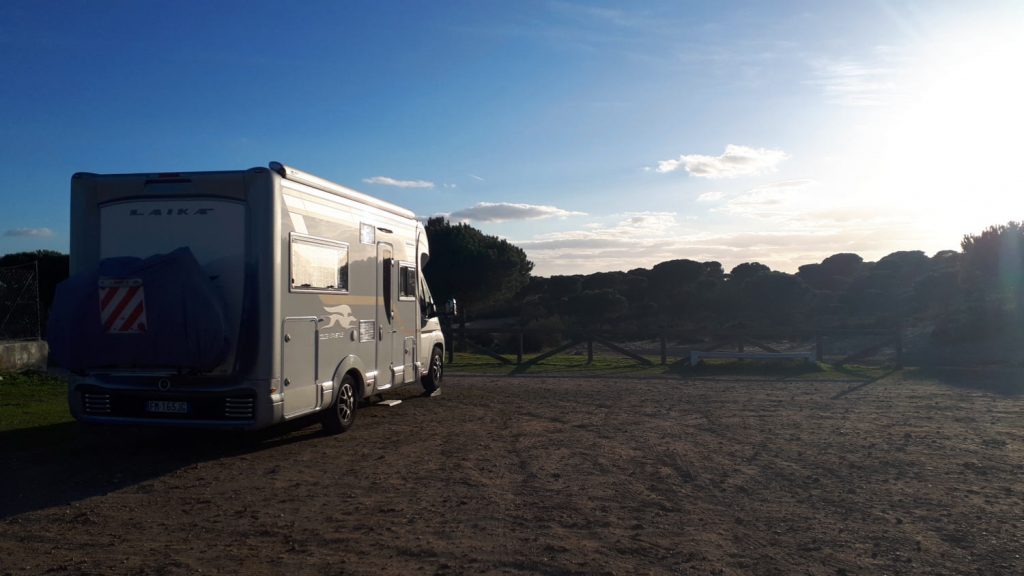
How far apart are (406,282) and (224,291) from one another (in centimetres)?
450

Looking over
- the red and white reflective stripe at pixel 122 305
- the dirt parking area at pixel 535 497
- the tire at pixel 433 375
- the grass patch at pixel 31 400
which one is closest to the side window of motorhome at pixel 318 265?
the red and white reflective stripe at pixel 122 305

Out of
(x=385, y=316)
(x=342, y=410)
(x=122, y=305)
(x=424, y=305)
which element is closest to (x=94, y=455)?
(x=122, y=305)

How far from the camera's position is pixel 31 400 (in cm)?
1378

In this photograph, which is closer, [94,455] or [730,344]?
[94,455]

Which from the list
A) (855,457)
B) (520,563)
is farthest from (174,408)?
(855,457)

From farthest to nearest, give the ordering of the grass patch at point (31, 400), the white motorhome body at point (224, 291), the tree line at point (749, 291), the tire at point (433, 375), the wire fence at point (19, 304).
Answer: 1. the tree line at point (749, 291)
2. the wire fence at point (19, 304)
3. the tire at point (433, 375)
4. the grass patch at point (31, 400)
5. the white motorhome body at point (224, 291)

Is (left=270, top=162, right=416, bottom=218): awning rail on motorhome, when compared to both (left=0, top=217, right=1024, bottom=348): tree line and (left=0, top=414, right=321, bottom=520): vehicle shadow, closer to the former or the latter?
(left=0, top=414, right=321, bottom=520): vehicle shadow

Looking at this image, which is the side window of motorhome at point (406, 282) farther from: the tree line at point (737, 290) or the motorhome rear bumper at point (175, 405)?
the tree line at point (737, 290)

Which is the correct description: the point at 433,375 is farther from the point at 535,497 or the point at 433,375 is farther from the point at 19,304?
the point at 19,304

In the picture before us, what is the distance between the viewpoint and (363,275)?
440 inches

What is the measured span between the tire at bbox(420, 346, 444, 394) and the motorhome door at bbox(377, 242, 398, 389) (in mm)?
2261

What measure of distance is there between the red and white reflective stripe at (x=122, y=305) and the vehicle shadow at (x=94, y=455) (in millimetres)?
1484

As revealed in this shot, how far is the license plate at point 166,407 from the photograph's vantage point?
8789 mm

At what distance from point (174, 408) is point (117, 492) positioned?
1380mm
